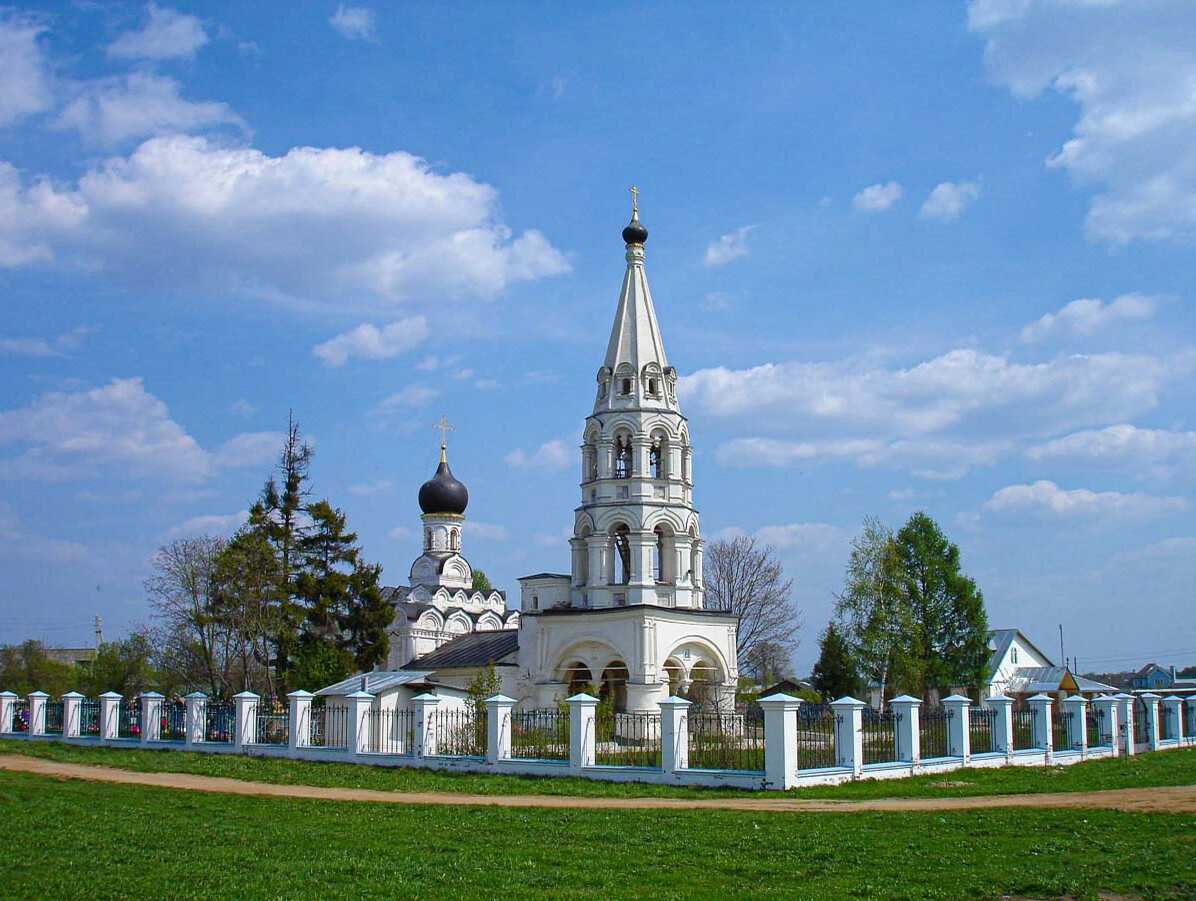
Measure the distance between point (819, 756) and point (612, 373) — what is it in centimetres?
1912

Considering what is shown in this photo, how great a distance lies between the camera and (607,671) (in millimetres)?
32750

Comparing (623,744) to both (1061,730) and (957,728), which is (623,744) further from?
(1061,730)

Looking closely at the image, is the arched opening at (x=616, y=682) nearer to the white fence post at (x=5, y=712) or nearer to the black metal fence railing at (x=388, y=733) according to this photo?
the black metal fence railing at (x=388, y=733)

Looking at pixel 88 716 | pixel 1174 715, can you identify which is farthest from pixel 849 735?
pixel 88 716

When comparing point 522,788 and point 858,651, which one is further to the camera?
point 858,651

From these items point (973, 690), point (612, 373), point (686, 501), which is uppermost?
point (612, 373)

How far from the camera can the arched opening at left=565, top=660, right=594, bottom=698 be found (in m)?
33.2

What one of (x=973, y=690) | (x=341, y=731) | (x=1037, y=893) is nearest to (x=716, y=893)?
(x=1037, y=893)

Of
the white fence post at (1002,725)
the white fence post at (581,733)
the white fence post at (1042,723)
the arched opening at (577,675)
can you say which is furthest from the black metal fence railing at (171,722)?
the white fence post at (1042,723)

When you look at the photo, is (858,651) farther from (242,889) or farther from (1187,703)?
(242,889)

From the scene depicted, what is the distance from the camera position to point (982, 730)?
19672 millimetres

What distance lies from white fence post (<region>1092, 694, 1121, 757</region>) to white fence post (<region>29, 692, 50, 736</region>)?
23047mm

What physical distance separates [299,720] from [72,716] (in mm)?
7424

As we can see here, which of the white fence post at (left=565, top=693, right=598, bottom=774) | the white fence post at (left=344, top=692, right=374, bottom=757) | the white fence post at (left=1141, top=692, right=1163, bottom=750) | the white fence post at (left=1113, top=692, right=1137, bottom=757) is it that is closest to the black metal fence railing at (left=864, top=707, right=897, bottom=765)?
the white fence post at (left=565, top=693, right=598, bottom=774)
